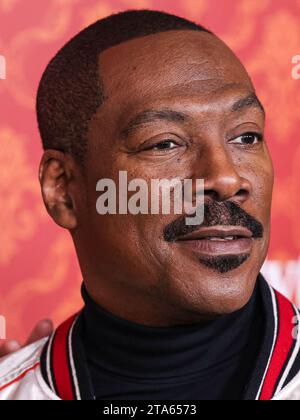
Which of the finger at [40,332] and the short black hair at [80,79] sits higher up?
the short black hair at [80,79]

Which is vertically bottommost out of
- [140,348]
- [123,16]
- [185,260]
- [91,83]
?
[140,348]

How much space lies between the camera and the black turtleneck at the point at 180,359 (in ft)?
5.42

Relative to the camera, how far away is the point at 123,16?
6.09 feet

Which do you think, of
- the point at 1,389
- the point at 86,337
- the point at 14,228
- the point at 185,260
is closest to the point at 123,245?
the point at 185,260

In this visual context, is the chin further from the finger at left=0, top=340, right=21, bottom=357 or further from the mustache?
the finger at left=0, top=340, right=21, bottom=357

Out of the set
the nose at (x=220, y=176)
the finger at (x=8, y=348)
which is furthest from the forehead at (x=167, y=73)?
the finger at (x=8, y=348)

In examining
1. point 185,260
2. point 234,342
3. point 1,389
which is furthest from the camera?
point 1,389

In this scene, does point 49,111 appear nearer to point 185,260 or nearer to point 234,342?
point 185,260

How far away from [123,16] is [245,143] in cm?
42

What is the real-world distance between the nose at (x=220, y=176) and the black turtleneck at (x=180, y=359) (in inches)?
10.8

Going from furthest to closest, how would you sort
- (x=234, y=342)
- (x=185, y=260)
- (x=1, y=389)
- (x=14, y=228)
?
(x=14, y=228), (x=1, y=389), (x=234, y=342), (x=185, y=260)

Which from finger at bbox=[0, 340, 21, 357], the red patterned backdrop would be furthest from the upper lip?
the red patterned backdrop

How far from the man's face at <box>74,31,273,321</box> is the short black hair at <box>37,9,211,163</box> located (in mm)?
32

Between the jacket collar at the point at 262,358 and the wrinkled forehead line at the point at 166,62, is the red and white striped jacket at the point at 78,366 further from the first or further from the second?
the wrinkled forehead line at the point at 166,62
